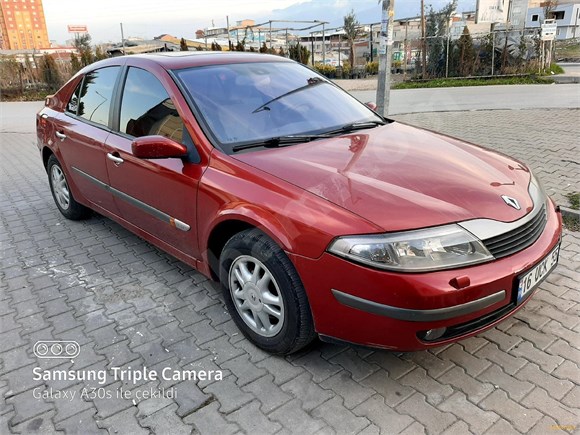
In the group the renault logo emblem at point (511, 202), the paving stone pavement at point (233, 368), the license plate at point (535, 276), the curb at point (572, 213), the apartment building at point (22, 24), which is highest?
the apartment building at point (22, 24)

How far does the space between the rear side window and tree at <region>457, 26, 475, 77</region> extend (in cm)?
1687

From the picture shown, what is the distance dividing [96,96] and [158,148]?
5.38ft

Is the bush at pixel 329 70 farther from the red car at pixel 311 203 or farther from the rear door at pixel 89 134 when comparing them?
the red car at pixel 311 203

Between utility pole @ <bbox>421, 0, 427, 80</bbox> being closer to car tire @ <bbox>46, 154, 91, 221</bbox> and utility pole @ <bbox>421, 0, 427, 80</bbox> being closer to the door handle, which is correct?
car tire @ <bbox>46, 154, 91, 221</bbox>

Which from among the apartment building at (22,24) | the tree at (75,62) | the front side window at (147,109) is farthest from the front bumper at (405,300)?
the apartment building at (22,24)

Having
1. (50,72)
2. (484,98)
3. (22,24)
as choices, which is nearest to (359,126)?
(484,98)

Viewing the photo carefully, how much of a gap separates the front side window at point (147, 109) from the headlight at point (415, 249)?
1.41m

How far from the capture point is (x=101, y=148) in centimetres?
355

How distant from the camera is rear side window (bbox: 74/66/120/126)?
3646mm

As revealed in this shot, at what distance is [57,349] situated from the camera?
106 inches

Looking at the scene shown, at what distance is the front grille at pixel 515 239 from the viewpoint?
2080 mm

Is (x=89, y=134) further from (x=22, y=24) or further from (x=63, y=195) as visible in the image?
(x=22, y=24)

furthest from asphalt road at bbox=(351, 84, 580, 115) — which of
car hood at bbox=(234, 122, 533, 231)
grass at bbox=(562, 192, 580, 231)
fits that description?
car hood at bbox=(234, 122, 533, 231)

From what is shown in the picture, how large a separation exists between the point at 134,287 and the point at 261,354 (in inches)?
50.4
